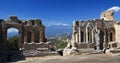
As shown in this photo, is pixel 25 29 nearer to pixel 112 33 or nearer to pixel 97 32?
pixel 97 32

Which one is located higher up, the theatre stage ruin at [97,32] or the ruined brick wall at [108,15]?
the ruined brick wall at [108,15]

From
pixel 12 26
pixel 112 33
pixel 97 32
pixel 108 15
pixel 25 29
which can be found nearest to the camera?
pixel 12 26

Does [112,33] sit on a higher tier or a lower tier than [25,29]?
lower

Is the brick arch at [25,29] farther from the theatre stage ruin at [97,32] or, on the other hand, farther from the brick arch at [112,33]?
the brick arch at [112,33]

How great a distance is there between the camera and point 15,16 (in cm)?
4762

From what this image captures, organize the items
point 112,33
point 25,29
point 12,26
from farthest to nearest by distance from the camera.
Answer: point 112,33 < point 25,29 < point 12,26

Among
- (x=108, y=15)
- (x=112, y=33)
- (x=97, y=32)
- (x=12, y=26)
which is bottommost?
(x=112, y=33)

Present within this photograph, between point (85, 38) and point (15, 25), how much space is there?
14138mm

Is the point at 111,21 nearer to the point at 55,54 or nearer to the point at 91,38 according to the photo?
the point at 91,38

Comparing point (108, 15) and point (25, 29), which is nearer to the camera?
point (25, 29)

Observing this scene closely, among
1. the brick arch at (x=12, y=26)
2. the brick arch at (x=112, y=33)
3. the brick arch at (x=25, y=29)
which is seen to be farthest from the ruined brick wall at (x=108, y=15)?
the brick arch at (x=12, y=26)

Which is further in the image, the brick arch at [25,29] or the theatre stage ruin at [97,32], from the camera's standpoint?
the theatre stage ruin at [97,32]

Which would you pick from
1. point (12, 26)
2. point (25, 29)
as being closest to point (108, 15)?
point (25, 29)

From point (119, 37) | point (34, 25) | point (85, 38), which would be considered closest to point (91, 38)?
point (85, 38)
